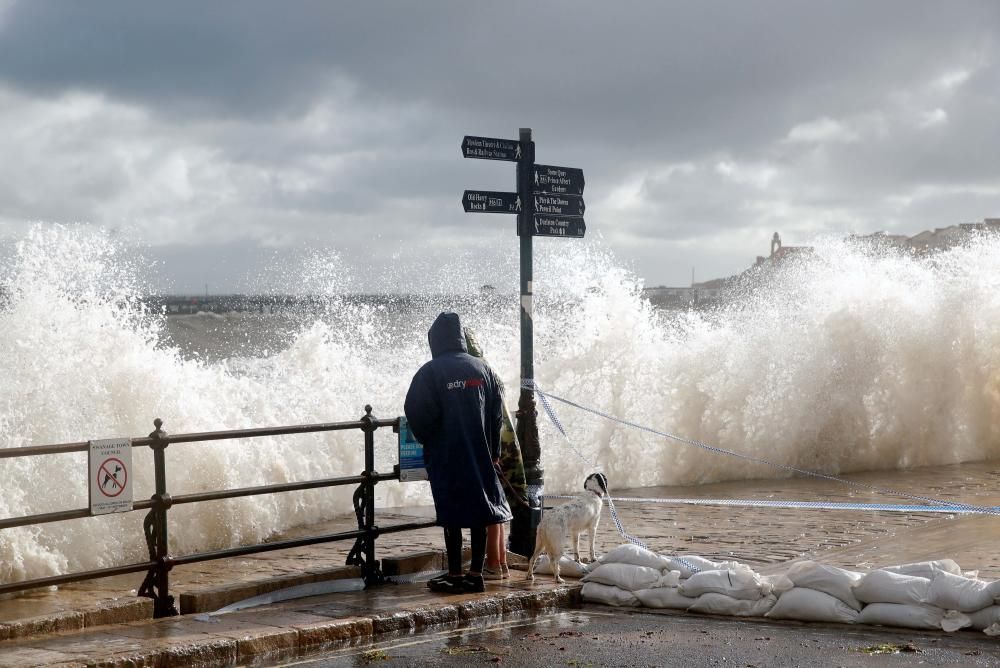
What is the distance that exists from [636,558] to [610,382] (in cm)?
1176

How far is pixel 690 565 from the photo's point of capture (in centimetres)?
732

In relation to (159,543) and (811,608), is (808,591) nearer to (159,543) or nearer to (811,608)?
(811,608)

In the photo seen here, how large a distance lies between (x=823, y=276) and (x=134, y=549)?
44.7 feet

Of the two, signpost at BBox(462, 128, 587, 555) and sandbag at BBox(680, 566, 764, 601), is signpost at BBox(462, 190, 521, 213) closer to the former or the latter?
signpost at BBox(462, 128, 587, 555)

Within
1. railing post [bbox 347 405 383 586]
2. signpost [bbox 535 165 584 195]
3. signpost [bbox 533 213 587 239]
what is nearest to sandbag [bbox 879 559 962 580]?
railing post [bbox 347 405 383 586]

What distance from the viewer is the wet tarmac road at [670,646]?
5.73 m

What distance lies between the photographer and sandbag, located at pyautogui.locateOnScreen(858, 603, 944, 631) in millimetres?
6293

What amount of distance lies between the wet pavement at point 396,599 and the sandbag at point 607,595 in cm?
12

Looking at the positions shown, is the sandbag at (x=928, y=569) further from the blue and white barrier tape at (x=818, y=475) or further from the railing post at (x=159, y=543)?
the railing post at (x=159, y=543)

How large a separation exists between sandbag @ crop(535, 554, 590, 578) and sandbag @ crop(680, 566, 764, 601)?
87 cm

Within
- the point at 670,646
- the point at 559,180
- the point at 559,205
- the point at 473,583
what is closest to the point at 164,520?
the point at 473,583

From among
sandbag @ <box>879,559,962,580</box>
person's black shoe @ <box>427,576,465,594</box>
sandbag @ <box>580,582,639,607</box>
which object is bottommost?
sandbag @ <box>580,582,639,607</box>

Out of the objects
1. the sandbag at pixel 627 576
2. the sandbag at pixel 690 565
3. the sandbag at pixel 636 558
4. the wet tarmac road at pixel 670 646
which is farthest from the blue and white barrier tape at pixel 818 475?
the wet tarmac road at pixel 670 646

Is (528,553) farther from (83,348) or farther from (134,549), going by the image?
(83,348)
